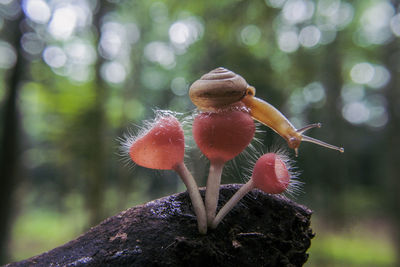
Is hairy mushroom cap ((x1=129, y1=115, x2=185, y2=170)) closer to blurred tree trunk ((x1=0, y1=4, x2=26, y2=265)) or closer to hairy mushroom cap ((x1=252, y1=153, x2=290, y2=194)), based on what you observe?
hairy mushroom cap ((x1=252, y1=153, x2=290, y2=194))

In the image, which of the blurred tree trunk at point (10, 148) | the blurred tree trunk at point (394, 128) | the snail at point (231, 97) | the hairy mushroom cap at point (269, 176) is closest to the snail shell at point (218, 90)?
the snail at point (231, 97)

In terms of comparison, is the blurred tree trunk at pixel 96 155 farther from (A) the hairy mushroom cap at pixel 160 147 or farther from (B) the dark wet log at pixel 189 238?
(A) the hairy mushroom cap at pixel 160 147

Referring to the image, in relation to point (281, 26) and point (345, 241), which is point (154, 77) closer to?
point (281, 26)

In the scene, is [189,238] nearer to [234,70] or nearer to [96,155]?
[234,70]

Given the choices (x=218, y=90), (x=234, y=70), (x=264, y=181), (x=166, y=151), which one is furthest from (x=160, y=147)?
(x=234, y=70)

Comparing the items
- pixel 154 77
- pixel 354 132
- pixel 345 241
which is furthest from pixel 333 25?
pixel 154 77

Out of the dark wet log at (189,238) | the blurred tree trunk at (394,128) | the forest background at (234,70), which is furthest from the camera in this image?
the blurred tree trunk at (394,128)
